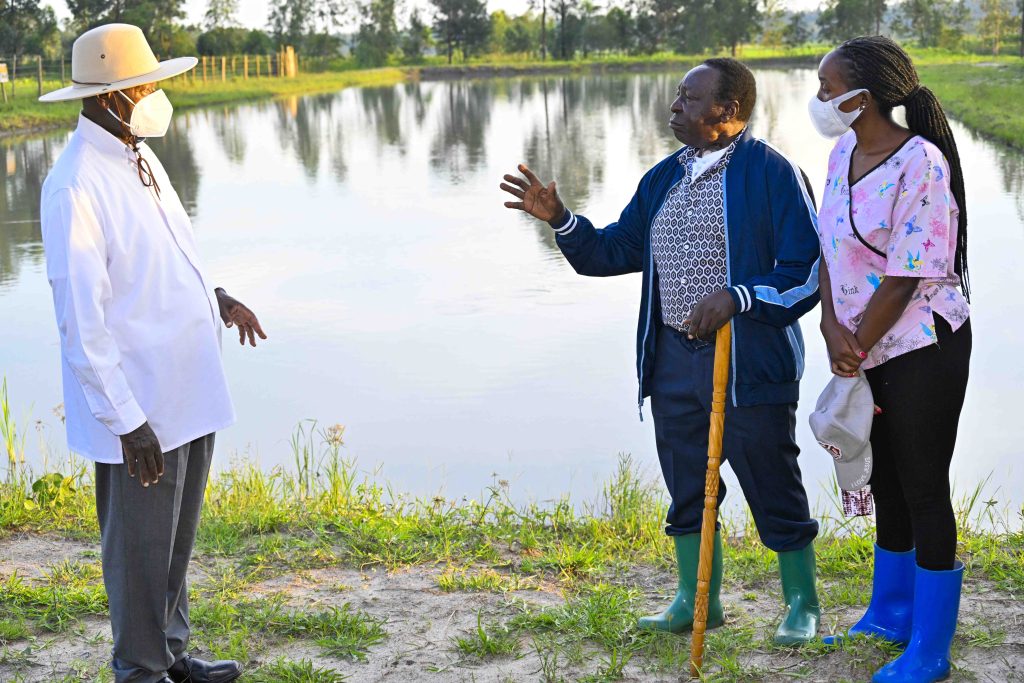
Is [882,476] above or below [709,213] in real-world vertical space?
below

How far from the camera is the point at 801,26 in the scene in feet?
247

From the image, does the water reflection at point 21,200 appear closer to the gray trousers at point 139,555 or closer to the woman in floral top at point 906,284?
the gray trousers at point 139,555

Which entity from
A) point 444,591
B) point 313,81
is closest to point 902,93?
point 444,591

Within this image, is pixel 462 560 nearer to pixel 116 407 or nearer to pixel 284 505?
pixel 284 505

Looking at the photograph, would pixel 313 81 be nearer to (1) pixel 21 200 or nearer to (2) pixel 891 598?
(1) pixel 21 200

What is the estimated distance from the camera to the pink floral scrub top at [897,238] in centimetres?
274

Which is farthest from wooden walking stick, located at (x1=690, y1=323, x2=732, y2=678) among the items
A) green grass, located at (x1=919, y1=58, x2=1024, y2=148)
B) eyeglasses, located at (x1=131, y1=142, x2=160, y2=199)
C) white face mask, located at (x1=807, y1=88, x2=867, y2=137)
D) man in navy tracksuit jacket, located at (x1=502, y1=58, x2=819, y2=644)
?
green grass, located at (x1=919, y1=58, x2=1024, y2=148)

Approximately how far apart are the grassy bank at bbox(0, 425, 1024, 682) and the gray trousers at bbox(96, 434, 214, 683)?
329mm

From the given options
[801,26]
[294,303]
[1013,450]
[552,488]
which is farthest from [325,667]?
[801,26]

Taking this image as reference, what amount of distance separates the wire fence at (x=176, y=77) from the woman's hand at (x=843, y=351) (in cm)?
2631

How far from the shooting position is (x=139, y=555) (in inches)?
112

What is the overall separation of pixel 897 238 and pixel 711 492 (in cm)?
75

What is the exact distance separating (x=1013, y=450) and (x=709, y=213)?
326 centimetres

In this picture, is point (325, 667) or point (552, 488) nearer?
point (325, 667)
